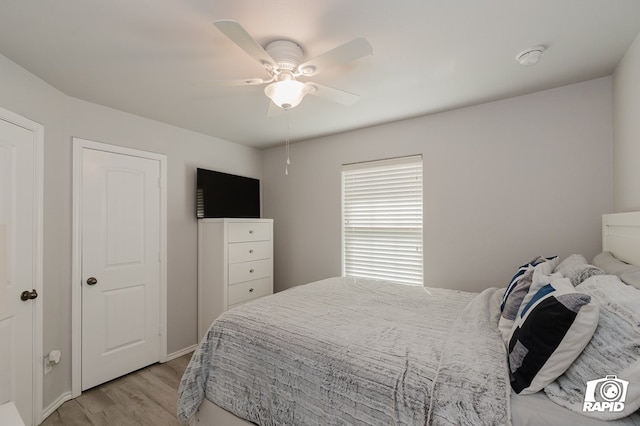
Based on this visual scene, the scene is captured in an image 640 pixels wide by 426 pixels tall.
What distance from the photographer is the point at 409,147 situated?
306 cm

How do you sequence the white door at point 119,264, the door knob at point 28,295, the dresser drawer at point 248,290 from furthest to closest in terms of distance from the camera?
the dresser drawer at point 248,290
the white door at point 119,264
the door knob at point 28,295

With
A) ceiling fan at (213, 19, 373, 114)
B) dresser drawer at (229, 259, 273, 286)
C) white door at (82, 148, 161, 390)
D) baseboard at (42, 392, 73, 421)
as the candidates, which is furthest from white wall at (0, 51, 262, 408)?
ceiling fan at (213, 19, 373, 114)

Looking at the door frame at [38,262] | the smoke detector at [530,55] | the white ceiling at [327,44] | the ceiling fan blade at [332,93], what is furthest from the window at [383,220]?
the door frame at [38,262]

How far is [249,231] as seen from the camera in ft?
11.2

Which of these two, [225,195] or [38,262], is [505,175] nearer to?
[225,195]

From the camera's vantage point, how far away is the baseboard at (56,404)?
2145mm

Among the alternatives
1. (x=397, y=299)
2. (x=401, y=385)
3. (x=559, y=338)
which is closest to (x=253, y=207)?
(x=397, y=299)

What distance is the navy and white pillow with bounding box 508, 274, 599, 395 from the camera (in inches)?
39.8

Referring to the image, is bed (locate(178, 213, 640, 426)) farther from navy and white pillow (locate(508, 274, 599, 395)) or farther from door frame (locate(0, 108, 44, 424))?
door frame (locate(0, 108, 44, 424))

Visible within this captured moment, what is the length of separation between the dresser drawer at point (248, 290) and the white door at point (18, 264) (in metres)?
1.58

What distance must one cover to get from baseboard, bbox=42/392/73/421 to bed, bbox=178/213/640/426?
4.08ft

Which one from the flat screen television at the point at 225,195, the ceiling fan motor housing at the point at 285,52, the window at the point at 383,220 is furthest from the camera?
the flat screen television at the point at 225,195

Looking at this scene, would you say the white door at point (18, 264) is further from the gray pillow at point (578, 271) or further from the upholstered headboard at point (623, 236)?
the upholstered headboard at point (623, 236)

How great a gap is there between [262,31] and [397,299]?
204 cm
